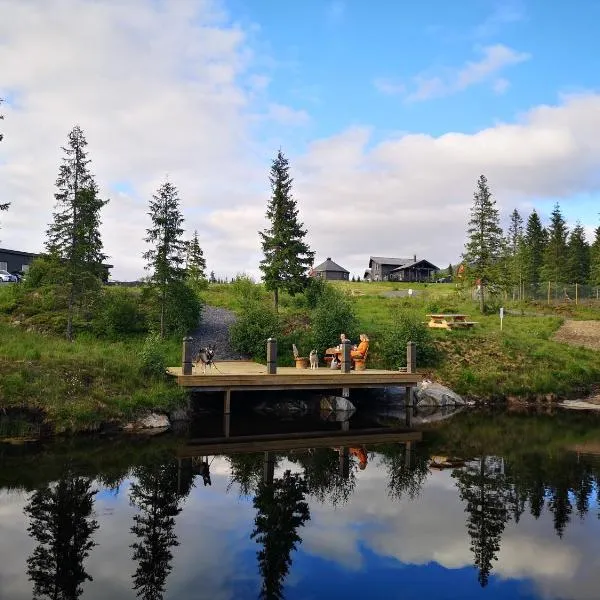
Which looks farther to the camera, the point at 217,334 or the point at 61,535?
the point at 217,334

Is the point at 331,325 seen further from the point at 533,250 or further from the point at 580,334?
the point at 533,250

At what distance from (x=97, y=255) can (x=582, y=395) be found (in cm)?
2476

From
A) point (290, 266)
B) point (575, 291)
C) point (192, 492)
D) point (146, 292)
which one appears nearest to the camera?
point (192, 492)

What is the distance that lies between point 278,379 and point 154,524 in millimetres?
10025

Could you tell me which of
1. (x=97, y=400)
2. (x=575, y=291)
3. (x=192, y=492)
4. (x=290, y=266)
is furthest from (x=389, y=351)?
(x=575, y=291)

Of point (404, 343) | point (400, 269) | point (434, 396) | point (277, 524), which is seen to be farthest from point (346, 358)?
point (400, 269)

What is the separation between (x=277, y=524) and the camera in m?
10.4

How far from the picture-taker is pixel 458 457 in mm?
15695

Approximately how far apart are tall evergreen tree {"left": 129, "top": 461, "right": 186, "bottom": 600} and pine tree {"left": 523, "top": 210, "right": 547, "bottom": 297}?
46383 mm

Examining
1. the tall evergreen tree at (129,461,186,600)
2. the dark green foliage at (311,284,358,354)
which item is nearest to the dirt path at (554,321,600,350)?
the dark green foliage at (311,284,358,354)

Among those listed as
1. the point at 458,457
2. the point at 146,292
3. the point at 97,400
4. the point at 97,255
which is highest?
the point at 97,255

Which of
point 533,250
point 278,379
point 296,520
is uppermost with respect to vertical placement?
point 533,250

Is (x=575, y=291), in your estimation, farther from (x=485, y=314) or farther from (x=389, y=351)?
(x=389, y=351)

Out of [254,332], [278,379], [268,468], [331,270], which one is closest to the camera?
[268,468]
